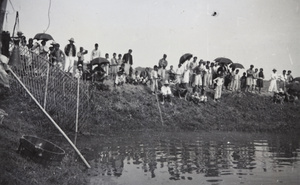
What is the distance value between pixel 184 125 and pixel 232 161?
28.9ft

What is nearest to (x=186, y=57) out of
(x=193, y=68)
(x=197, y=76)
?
(x=193, y=68)

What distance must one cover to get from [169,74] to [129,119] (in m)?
5.27

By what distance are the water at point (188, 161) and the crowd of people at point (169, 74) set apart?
5.44m

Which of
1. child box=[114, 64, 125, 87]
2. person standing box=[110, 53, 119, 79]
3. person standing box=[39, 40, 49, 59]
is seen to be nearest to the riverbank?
child box=[114, 64, 125, 87]

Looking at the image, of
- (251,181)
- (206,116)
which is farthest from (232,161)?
(206,116)

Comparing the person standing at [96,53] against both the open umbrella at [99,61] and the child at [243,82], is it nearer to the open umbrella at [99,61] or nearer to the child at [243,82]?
the open umbrella at [99,61]

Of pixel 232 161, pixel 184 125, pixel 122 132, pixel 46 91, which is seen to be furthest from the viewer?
pixel 184 125

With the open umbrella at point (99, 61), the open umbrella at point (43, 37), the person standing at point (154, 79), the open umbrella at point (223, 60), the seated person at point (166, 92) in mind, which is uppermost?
the open umbrella at point (43, 37)

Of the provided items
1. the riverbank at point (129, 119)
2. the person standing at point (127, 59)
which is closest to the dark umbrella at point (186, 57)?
the riverbank at point (129, 119)

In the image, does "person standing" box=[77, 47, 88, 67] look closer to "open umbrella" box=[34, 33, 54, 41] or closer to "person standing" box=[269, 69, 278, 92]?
"open umbrella" box=[34, 33, 54, 41]

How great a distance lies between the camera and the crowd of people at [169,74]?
17406mm

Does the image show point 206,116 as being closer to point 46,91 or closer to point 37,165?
point 46,91

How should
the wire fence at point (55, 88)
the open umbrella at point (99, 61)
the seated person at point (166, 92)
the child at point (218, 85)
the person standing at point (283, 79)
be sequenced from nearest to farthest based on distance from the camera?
1. the wire fence at point (55, 88)
2. the open umbrella at point (99, 61)
3. the seated person at point (166, 92)
4. the child at point (218, 85)
5. the person standing at point (283, 79)

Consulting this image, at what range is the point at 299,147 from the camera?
1360cm
